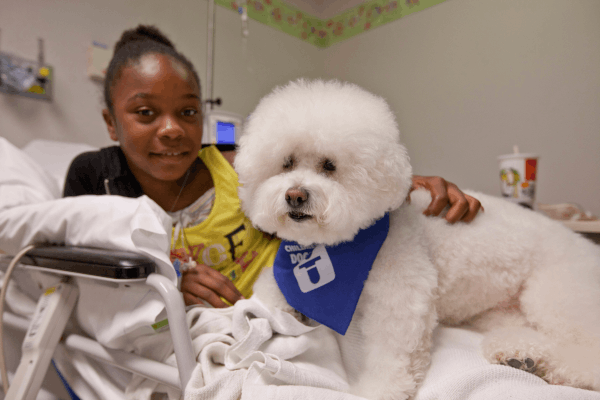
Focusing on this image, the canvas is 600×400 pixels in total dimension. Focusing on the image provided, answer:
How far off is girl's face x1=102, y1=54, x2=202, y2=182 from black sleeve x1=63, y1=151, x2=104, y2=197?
0.55 ft

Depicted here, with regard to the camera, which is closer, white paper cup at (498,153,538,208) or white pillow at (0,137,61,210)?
white pillow at (0,137,61,210)

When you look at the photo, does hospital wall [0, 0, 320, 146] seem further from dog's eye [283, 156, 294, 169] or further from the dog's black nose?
the dog's black nose

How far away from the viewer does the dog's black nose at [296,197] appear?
59cm

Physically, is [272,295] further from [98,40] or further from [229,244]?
[98,40]

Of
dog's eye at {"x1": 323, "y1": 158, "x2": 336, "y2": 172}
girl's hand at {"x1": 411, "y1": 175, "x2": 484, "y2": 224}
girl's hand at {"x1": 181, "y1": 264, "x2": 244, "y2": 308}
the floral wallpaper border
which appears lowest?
girl's hand at {"x1": 181, "y1": 264, "x2": 244, "y2": 308}

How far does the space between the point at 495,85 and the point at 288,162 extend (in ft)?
3.99

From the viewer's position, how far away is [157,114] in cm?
92

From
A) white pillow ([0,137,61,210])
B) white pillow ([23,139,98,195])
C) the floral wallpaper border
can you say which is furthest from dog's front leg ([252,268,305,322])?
the floral wallpaper border

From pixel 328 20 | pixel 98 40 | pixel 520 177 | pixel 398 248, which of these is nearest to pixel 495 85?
pixel 520 177

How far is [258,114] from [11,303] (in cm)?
81

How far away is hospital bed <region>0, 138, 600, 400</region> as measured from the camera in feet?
1.62

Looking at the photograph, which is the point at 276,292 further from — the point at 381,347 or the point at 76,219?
the point at 76,219

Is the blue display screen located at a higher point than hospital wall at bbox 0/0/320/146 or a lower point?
lower

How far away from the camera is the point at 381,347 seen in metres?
0.62
